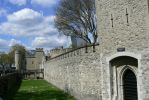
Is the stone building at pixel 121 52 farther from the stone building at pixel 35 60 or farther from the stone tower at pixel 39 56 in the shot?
the stone building at pixel 35 60

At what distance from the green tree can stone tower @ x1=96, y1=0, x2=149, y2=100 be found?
23.3 meters

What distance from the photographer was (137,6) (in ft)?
37.8

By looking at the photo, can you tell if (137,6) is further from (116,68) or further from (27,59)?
(27,59)

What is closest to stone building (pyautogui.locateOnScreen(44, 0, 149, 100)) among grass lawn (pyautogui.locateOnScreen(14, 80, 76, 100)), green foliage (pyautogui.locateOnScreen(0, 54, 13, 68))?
grass lawn (pyautogui.locateOnScreen(14, 80, 76, 100))

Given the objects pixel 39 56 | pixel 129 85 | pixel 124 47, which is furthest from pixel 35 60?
pixel 124 47

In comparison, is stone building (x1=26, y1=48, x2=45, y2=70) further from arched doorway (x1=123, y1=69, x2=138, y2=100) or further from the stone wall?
arched doorway (x1=123, y1=69, x2=138, y2=100)

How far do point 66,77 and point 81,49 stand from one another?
6.62 m

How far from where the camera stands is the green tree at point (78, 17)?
122ft

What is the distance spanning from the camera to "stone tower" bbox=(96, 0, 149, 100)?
1135 cm

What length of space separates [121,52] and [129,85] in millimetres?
1304

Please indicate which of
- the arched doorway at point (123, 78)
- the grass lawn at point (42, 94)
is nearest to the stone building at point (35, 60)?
the grass lawn at point (42, 94)

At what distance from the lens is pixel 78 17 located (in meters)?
37.3

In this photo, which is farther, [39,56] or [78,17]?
[39,56]

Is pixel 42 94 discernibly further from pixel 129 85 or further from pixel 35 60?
pixel 35 60
